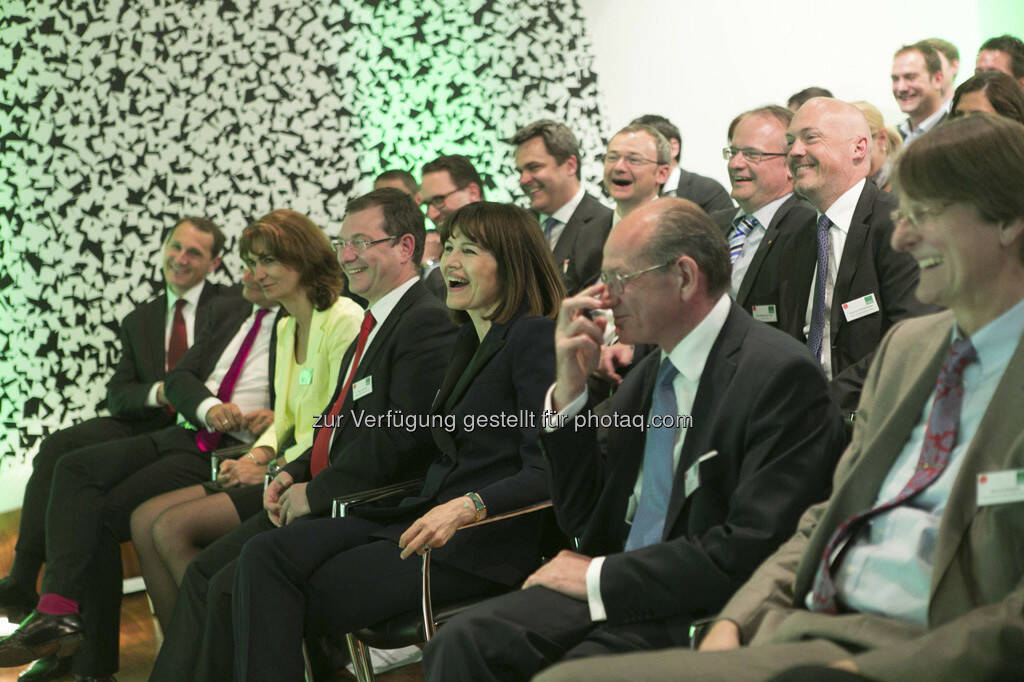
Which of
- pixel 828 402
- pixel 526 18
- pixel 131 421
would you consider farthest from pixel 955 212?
pixel 526 18

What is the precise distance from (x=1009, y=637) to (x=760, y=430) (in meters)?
0.67

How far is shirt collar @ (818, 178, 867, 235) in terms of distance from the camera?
129 inches

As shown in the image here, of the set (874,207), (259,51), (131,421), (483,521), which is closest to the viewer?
(483,521)

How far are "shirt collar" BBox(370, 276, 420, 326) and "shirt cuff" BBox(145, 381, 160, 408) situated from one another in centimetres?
185

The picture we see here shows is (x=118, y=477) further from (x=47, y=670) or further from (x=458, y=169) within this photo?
(x=458, y=169)

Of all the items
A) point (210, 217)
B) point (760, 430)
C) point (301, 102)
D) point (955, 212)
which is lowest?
point (760, 430)

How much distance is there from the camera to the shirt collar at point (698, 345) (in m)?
2.20

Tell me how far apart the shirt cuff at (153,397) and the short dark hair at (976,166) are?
4021 mm

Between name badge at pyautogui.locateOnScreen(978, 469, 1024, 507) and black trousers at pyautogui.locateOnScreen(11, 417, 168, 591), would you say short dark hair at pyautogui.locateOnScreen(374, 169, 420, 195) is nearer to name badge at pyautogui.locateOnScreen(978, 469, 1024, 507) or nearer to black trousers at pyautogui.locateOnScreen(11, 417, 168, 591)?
black trousers at pyautogui.locateOnScreen(11, 417, 168, 591)

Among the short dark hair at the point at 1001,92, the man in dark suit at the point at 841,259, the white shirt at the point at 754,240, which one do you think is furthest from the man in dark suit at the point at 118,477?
the short dark hair at the point at 1001,92

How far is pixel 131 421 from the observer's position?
5125mm

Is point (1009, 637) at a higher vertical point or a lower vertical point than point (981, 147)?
lower

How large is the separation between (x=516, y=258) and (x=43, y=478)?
2953 millimetres

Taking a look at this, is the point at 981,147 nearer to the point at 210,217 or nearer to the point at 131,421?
the point at 131,421
